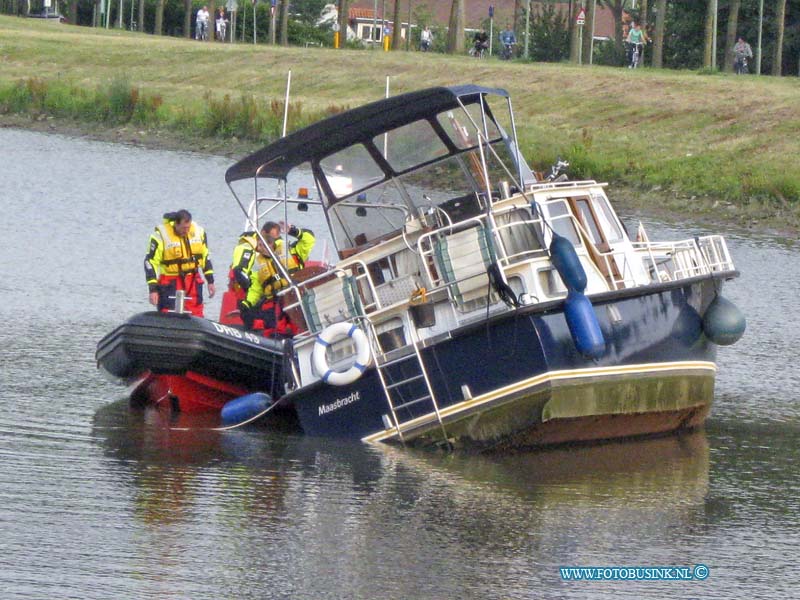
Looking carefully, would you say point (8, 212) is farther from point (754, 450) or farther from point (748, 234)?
point (754, 450)

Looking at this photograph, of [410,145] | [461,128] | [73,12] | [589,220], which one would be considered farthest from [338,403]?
[73,12]

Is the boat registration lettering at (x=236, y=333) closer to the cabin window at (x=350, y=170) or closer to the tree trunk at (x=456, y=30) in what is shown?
the cabin window at (x=350, y=170)

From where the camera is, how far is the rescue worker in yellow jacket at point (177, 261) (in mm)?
13875

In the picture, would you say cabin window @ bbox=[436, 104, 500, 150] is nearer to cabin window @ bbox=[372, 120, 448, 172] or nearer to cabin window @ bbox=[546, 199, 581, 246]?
cabin window @ bbox=[372, 120, 448, 172]

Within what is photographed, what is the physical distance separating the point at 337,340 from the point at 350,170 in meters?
2.03

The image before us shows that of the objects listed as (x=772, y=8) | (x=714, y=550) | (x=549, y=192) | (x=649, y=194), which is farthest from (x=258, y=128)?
(x=714, y=550)

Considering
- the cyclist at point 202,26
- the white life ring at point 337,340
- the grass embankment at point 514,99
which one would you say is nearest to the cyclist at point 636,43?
the grass embankment at point 514,99

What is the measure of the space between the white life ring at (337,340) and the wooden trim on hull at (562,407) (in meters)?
0.56

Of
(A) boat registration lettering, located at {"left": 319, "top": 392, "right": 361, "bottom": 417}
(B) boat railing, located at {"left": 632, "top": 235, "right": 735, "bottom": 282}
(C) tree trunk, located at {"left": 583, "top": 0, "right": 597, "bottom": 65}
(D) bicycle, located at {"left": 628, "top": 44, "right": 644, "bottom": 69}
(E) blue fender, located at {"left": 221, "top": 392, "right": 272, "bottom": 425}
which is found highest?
(C) tree trunk, located at {"left": 583, "top": 0, "right": 597, "bottom": 65}

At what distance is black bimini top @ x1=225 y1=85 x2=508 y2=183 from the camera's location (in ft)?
38.7

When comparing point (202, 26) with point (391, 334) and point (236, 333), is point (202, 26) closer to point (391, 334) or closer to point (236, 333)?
point (236, 333)

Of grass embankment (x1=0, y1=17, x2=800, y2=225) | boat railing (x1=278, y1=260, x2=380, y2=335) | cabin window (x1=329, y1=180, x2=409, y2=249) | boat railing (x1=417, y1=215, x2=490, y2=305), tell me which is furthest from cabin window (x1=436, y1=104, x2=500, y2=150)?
grass embankment (x1=0, y1=17, x2=800, y2=225)

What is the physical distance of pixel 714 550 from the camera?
9195 millimetres

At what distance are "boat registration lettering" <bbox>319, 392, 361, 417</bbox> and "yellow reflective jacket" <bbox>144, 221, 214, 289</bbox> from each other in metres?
2.66
